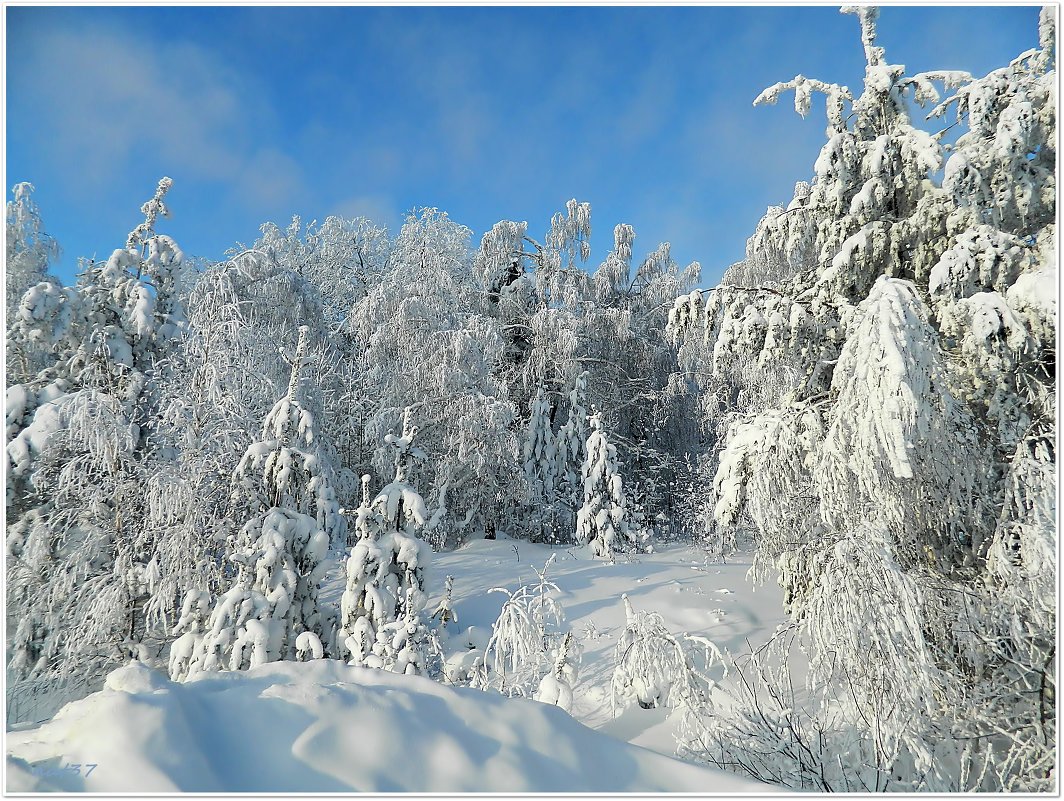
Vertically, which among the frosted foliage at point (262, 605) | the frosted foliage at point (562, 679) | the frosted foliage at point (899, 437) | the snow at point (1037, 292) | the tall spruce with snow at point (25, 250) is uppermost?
the tall spruce with snow at point (25, 250)

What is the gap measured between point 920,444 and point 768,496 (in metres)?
1.35

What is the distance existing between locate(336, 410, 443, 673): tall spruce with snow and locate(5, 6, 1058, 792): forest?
4 centimetres

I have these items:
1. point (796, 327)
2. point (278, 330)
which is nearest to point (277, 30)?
point (796, 327)

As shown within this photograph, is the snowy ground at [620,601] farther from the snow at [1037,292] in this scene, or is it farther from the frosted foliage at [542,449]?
the snow at [1037,292]

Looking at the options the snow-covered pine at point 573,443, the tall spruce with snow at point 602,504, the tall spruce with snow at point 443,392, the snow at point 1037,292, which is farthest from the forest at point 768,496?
the snow-covered pine at point 573,443

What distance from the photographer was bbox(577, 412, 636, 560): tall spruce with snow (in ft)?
39.5

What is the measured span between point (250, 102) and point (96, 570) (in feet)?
18.7

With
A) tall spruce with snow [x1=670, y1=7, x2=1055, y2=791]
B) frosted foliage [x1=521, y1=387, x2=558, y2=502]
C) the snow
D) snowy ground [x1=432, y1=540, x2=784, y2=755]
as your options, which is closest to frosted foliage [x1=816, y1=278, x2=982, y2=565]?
tall spruce with snow [x1=670, y1=7, x2=1055, y2=791]

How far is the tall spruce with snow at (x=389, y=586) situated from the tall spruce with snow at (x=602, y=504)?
5666mm

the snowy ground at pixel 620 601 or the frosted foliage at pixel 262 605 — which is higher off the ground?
the frosted foliage at pixel 262 605

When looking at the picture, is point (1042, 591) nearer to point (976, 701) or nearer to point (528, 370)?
point (976, 701)

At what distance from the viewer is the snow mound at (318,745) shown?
184 cm

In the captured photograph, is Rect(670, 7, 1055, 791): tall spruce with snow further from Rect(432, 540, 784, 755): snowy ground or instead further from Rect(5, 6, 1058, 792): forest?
Rect(432, 540, 784, 755): snowy ground

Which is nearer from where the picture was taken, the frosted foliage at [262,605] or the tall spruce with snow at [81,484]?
the frosted foliage at [262,605]
